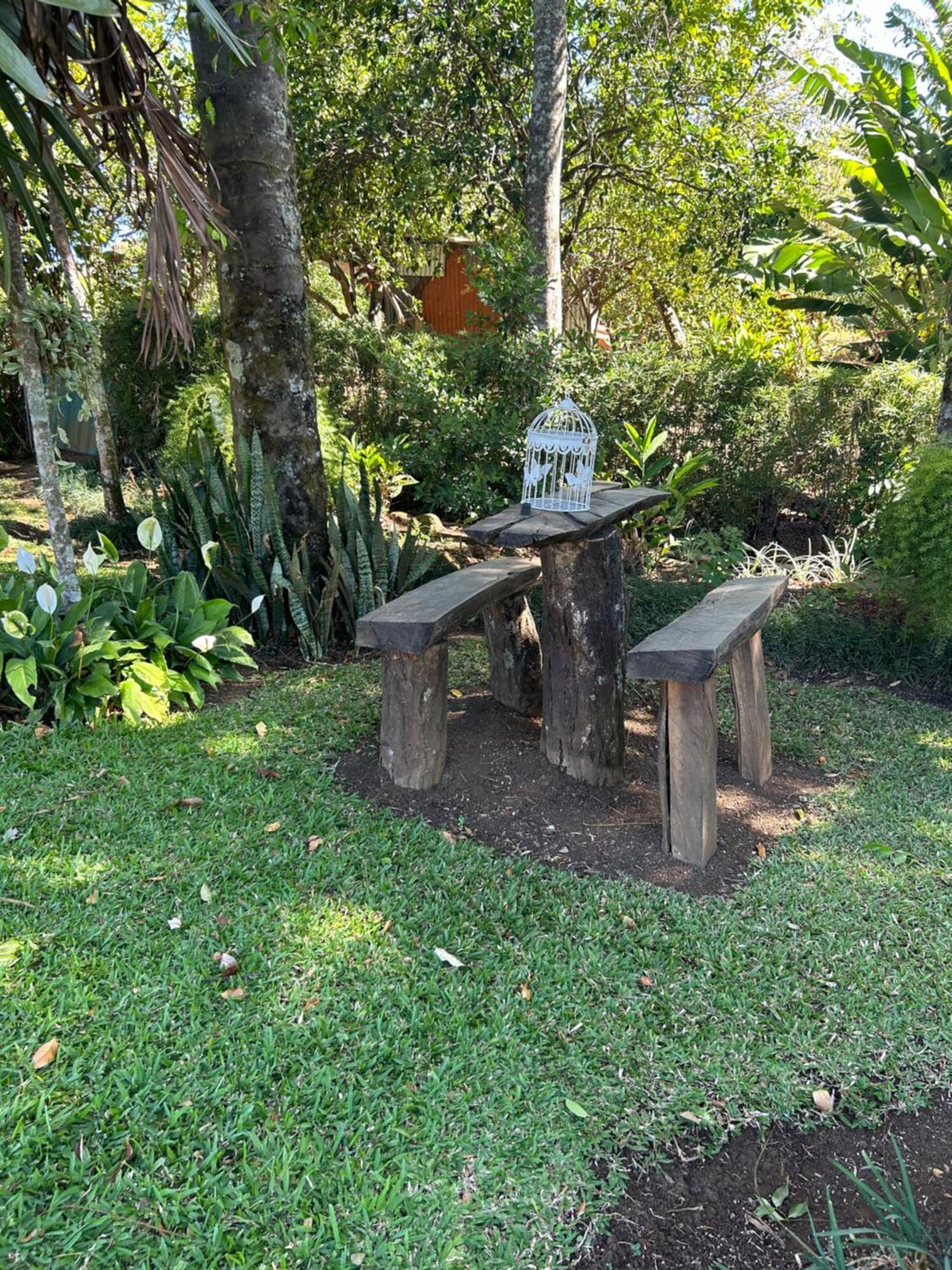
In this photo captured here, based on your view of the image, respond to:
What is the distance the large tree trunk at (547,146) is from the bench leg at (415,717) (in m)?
4.40

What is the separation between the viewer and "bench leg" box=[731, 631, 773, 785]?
3490 millimetres

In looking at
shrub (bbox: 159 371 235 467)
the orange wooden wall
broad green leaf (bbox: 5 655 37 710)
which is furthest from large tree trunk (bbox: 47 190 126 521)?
the orange wooden wall

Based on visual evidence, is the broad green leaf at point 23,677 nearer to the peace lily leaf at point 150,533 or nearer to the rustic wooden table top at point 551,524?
the peace lily leaf at point 150,533

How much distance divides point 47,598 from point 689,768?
99.8 inches

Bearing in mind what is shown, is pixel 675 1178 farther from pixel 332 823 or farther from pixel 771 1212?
pixel 332 823

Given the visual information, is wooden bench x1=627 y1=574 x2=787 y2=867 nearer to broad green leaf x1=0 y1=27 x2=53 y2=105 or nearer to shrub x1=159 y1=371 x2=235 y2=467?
broad green leaf x1=0 y1=27 x2=53 y2=105

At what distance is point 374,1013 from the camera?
217 centimetres

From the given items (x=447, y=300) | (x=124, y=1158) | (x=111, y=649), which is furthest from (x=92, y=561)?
(x=447, y=300)

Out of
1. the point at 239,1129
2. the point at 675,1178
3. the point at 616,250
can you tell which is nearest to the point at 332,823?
the point at 239,1129

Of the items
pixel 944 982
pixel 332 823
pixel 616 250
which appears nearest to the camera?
pixel 944 982

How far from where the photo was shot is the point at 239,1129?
1.80 metres

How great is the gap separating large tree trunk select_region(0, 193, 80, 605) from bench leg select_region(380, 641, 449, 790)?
5.70 feet

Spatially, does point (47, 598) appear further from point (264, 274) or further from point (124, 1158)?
point (124, 1158)

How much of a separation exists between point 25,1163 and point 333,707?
7.69 ft
